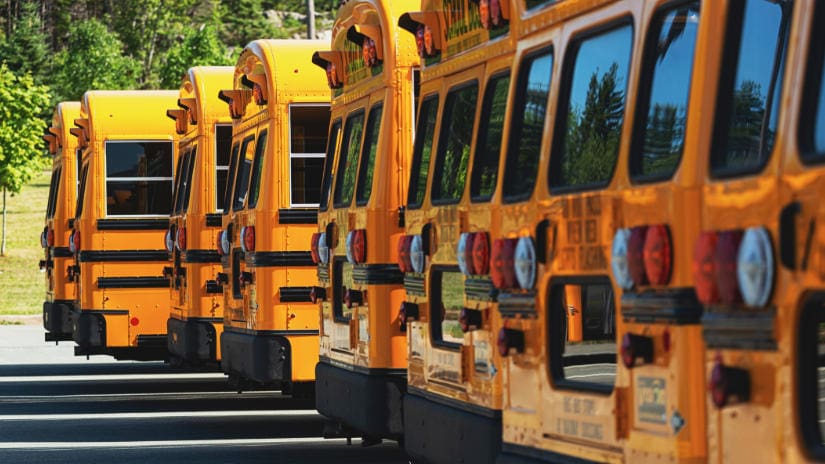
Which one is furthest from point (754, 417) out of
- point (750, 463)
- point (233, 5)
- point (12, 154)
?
point (233, 5)

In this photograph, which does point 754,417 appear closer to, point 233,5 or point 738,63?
point 738,63

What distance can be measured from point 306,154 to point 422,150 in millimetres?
4131

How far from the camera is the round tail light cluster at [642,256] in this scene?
4.99 meters

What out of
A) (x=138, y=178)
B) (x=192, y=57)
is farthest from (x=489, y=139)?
(x=192, y=57)

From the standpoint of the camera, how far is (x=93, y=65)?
256 feet

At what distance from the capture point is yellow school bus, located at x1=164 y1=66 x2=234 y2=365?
1513 cm

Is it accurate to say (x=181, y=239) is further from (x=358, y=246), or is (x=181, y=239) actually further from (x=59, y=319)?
(x=358, y=246)

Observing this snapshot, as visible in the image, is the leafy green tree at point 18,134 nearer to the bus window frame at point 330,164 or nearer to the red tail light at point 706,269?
the bus window frame at point 330,164

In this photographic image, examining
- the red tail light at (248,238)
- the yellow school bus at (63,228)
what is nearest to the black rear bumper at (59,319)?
the yellow school bus at (63,228)

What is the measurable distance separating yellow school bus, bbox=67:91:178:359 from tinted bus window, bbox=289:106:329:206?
501cm

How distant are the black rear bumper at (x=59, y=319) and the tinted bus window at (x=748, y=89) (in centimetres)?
1494

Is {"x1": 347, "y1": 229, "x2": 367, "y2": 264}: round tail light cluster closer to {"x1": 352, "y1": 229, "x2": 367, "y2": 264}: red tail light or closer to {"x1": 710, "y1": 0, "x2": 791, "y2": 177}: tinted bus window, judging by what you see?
{"x1": 352, "y1": 229, "x2": 367, "y2": 264}: red tail light

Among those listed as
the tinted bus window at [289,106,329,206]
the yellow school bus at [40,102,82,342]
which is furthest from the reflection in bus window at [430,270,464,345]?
the yellow school bus at [40,102,82,342]

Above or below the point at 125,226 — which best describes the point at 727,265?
below
